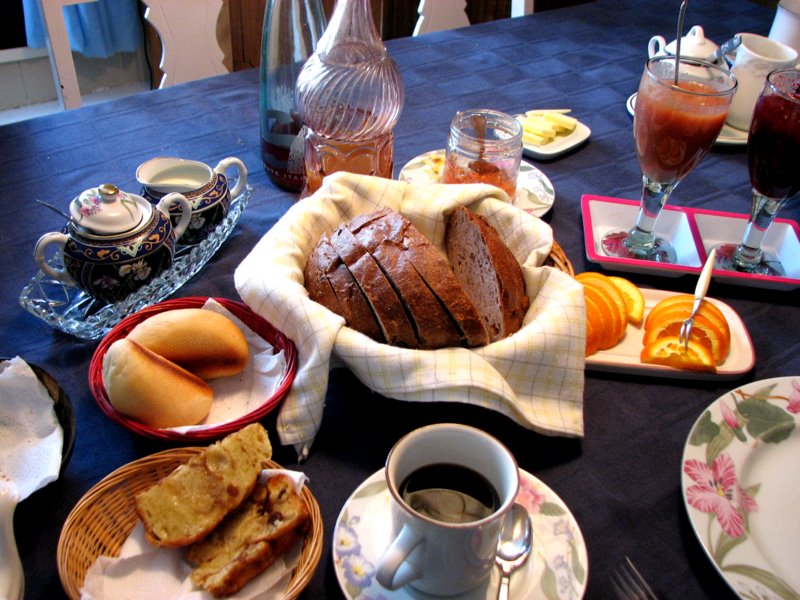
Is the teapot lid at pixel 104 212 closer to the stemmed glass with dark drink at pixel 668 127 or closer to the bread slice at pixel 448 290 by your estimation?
the bread slice at pixel 448 290

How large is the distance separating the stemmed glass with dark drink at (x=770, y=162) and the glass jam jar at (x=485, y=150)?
1.08 feet

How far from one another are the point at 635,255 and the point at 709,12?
121 cm

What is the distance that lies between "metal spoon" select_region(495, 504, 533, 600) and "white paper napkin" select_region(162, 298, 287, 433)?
0.28 metres

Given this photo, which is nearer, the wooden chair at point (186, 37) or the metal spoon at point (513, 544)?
the metal spoon at point (513, 544)

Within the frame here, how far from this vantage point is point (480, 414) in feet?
2.47

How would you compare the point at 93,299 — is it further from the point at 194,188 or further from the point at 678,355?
the point at 678,355

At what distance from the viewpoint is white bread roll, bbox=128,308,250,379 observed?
2.37 ft

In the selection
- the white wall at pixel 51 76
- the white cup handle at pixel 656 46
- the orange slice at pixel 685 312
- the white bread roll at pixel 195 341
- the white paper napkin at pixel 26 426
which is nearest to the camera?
the white paper napkin at pixel 26 426

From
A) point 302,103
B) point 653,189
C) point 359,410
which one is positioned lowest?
point 359,410

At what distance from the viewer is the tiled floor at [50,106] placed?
247 cm

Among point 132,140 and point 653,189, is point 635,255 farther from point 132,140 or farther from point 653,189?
point 132,140

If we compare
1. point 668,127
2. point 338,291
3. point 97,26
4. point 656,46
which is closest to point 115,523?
point 338,291

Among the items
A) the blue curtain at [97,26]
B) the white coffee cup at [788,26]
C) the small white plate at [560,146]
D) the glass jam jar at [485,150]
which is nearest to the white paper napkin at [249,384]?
the glass jam jar at [485,150]

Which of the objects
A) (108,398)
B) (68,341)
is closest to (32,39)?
(68,341)
